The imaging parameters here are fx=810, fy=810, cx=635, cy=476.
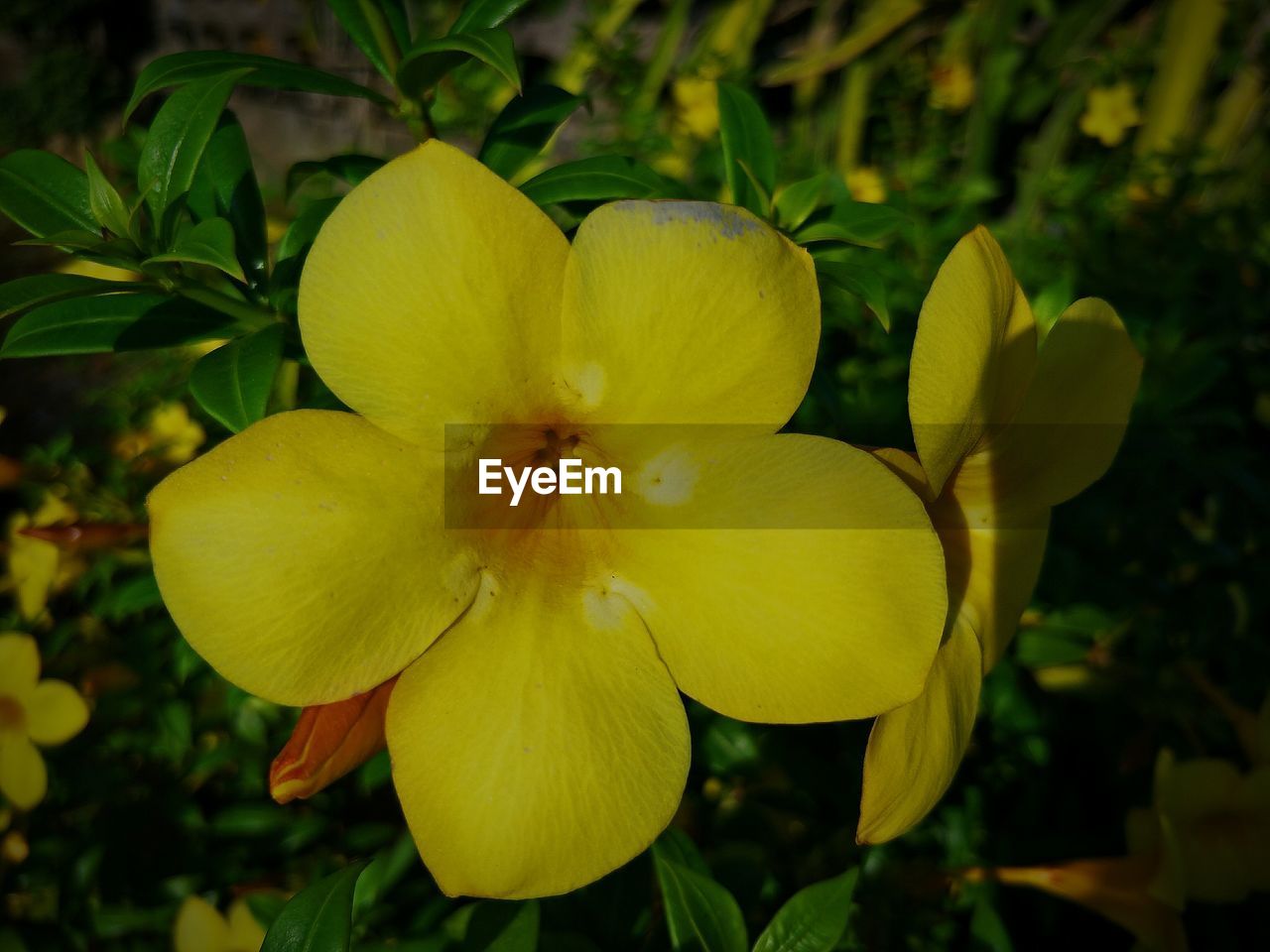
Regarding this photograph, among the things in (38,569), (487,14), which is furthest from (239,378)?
(38,569)

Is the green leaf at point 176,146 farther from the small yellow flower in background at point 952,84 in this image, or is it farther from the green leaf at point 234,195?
the small yellow flower in background at point 952,84

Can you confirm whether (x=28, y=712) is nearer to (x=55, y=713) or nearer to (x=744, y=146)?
(x=55, y=713)

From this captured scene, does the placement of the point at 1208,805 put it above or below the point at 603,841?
below

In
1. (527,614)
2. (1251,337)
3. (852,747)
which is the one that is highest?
(527,614)

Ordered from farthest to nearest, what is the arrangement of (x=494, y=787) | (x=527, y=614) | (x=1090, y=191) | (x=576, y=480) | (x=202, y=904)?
(x=1090, y=191) → (x=202, y=904) → (x=576, y=480) → (x=527, y=614) → (x=494, y=787)

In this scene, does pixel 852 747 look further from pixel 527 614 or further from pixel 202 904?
pixel 202 904

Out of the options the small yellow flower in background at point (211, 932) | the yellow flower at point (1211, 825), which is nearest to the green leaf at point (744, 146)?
the yellow flower at point (1211, 825)

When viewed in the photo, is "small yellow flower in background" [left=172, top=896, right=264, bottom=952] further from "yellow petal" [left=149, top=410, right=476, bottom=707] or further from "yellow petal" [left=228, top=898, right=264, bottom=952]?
"yellow petal" [left=149, top=410, right=476, bottom=707]

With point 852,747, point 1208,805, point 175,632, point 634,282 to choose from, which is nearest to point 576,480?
point 634,282
